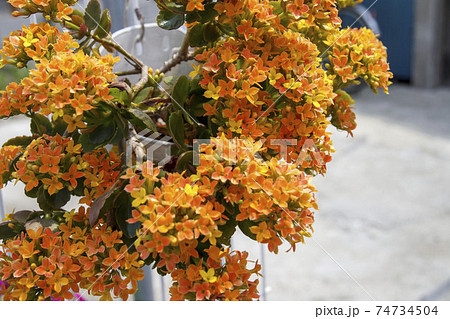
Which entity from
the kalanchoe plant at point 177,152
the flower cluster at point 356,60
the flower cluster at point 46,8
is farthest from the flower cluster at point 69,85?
the flower cluster at point 356,60

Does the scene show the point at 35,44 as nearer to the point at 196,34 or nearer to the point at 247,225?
the point at 196,34

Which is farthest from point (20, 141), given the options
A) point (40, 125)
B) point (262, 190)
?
point (262, 190)

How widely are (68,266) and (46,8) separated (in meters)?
0.32

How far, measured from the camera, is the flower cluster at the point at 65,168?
582 mm

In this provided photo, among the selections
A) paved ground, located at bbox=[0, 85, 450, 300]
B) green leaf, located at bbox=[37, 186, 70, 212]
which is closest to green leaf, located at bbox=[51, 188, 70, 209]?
green leaf, located at bbox=[37, 186, 70, 212]

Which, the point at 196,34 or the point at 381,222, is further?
the point at 381,222

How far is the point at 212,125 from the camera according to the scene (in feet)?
2.10

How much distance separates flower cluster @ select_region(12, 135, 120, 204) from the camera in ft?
1.91

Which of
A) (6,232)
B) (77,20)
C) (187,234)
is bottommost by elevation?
(6,232)

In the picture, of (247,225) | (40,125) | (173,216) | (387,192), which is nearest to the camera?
(173,216)

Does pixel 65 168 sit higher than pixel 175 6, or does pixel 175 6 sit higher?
pixel 175 6

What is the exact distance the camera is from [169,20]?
2.12 feet

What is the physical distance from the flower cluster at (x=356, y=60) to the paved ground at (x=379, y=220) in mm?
752
